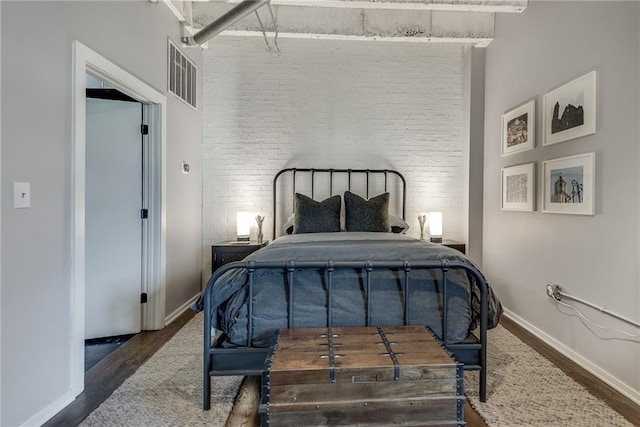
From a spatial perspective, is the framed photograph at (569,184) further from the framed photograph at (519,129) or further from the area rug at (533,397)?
the area rug at (533,397)

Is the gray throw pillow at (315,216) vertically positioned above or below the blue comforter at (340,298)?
above

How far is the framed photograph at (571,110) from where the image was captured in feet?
7.20

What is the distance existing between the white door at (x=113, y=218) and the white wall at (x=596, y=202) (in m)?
3.45

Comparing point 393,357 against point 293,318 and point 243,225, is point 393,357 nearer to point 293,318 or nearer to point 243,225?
point 293,318

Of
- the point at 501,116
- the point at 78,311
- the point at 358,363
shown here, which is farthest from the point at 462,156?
the point at 78,311

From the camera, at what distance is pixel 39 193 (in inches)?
64.7

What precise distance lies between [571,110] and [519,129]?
623mm

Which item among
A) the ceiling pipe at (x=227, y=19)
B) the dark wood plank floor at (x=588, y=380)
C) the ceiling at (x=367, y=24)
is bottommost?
the dark wood plank floor at (x=588, y=380)

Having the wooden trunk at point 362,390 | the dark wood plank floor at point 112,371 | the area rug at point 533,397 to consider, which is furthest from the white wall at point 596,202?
the dark wood plank floor at point 112,371

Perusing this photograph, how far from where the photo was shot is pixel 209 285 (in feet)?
5.55

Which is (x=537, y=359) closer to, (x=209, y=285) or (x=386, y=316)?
(x=386, y=316)

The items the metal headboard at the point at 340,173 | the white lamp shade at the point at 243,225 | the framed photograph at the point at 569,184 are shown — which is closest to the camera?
the framed photograph at the point at 569,184

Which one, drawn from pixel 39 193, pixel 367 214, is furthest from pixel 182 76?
pixel 367 214

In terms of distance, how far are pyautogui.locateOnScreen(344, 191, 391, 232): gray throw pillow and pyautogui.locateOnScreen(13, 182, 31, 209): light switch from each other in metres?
2.52
